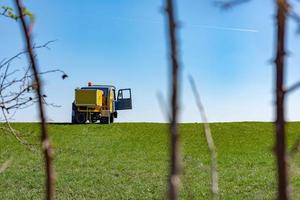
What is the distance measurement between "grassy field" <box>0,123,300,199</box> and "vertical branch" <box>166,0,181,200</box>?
11.5 ft

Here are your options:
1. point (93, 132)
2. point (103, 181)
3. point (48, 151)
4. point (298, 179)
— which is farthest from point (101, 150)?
point (48, 151)

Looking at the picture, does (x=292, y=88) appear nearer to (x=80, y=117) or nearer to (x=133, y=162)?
(x=133, y=162)

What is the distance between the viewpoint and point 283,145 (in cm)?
33

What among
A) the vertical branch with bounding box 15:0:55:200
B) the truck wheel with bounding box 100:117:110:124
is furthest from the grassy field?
the vertical branch with bounding box 15:0:55:200

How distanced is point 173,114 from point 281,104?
7cm

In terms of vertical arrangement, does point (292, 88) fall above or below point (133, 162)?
above

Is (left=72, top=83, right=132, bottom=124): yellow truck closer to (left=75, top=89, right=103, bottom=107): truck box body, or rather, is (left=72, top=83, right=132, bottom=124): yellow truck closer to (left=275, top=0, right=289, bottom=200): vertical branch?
(left=75, top=89, right=103, bottom=107): truck box body

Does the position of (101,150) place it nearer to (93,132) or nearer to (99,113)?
(93,132)

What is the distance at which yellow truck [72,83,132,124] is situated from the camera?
19.9m

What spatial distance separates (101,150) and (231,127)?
6862 mm

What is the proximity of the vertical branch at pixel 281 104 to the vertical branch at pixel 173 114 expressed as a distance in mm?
59

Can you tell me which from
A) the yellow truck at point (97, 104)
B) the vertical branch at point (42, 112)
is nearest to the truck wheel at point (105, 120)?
the yellow truck at point (97, 104)

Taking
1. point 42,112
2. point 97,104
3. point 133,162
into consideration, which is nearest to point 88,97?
point 97,104

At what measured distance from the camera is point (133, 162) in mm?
13047
